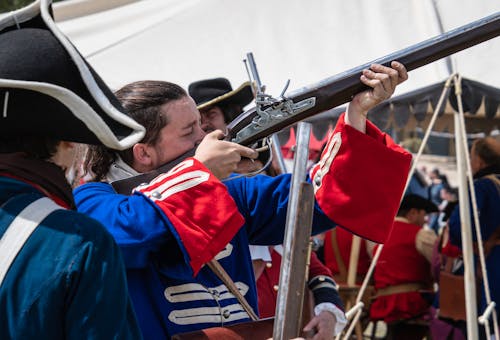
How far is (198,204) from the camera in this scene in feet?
7.22

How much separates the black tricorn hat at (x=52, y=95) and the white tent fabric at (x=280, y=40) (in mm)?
3691

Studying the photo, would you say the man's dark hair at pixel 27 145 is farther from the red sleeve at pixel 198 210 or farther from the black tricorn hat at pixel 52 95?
the red sleeve at pixel 198 210

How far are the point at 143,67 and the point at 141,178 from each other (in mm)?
3722

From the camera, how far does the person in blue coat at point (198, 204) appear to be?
219cm

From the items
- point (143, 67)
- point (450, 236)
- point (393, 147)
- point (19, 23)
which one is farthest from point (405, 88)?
point (19, 23)

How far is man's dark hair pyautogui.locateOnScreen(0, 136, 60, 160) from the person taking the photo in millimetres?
1611

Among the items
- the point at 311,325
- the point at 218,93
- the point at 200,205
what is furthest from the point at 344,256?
the point at 200,205

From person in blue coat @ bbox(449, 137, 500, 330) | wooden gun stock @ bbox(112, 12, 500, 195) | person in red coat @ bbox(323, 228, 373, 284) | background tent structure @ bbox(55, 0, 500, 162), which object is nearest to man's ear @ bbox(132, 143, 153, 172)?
wooden gun stock @ bbox(112, 12, 500, 195)

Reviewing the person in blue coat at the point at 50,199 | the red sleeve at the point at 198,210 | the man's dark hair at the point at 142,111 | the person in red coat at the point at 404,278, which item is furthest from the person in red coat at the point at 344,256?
the person in blue coat at the point at 50,199

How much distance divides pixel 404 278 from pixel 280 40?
95.6 inches

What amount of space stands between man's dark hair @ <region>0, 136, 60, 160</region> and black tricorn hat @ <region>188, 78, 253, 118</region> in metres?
1.86

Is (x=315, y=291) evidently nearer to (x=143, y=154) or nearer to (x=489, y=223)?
(x=143, y=154)

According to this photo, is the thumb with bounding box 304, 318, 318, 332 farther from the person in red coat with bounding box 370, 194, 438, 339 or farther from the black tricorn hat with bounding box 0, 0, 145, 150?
the person in red coat with bounding box 370, 194, 438, 339

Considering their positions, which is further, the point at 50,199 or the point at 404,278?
the point at 404,278
